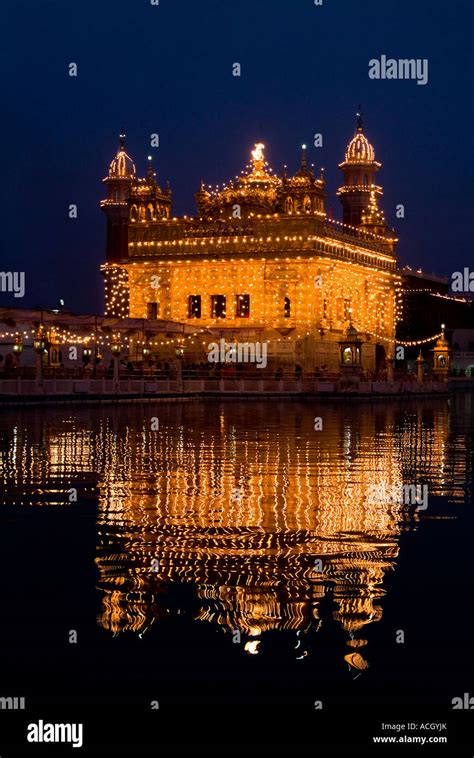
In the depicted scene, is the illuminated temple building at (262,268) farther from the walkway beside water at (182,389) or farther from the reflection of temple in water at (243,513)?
the reflection of temple in water at (243,513)

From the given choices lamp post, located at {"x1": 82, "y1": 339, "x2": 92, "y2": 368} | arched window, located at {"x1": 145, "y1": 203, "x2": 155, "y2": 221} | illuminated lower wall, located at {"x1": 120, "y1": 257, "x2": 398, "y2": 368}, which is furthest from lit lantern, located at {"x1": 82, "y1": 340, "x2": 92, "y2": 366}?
arched window, located at {"x1": 145, "y1": 203, "x2": 155, "y2": 221}

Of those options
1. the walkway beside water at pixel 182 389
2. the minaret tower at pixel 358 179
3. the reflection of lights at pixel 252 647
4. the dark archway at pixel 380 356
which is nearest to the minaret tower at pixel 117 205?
the minaret tower at pixel 358 179

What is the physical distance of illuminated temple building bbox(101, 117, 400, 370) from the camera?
67812 mm

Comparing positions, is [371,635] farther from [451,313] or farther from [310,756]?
[451,313]

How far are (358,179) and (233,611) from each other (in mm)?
83267

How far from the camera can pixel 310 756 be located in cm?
511

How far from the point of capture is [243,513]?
10914 millimetres

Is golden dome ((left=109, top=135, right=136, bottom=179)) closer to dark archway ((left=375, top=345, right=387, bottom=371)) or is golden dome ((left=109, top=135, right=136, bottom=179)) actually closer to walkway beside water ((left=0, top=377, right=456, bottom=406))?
dark archway ((left=375, top=345, right=387, bottom=371))

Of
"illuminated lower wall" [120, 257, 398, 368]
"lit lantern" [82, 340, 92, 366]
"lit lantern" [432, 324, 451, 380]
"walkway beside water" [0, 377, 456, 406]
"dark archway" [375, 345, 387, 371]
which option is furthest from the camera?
"dark archway" [375, 345, 387, 371]

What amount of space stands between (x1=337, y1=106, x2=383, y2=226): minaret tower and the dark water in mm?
75270

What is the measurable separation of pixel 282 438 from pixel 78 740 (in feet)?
56.1

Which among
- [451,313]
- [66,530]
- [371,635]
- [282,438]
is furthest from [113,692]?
[451,313]

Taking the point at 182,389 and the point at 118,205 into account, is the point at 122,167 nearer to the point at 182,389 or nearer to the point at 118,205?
the point at 118,205

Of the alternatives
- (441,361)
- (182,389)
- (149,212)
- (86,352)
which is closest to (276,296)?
(441,361)
